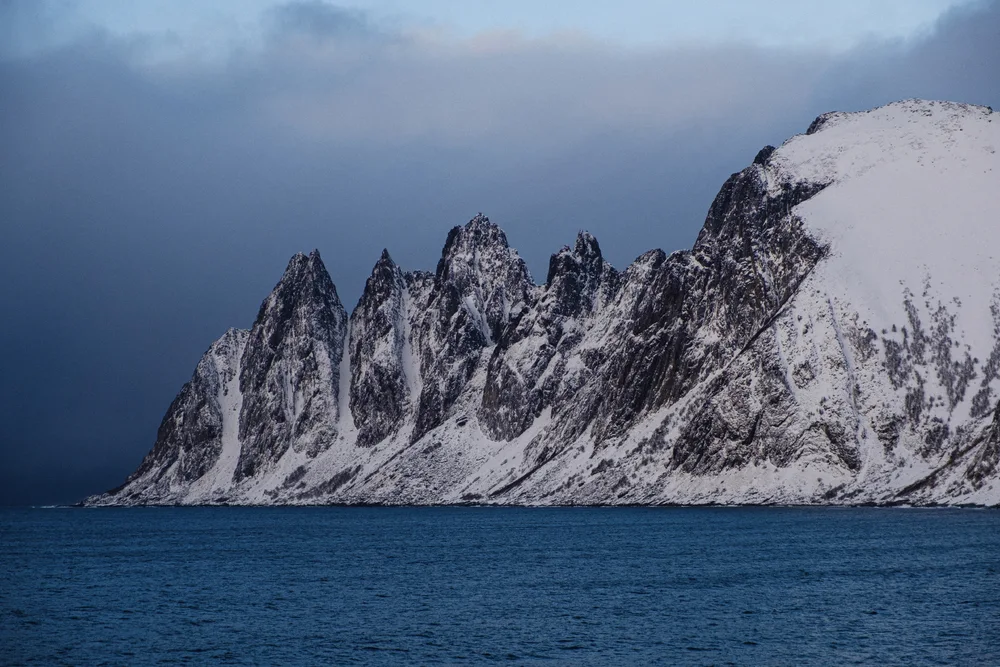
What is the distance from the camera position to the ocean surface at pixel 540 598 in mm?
52594

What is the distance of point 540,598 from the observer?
2803 inches

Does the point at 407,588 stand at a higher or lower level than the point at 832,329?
lower

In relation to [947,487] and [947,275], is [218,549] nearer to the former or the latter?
[947,487]

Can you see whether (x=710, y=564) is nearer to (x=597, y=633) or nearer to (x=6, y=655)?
(x=597, y=633)

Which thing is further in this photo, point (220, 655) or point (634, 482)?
point (634, 482)

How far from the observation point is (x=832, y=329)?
181625 mm

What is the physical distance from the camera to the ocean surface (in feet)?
173

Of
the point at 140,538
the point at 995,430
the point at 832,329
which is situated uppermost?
the point at 832,329

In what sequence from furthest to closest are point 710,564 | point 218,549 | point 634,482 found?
point 634,482
point 218,549
point 710,564

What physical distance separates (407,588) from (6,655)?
30.4 m

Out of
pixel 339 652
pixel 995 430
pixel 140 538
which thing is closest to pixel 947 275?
pixel 995 430

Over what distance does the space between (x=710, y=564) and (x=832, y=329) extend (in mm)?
102202

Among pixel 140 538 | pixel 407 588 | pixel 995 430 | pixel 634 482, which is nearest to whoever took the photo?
pixel 407 588

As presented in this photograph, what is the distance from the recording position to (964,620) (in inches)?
2207
